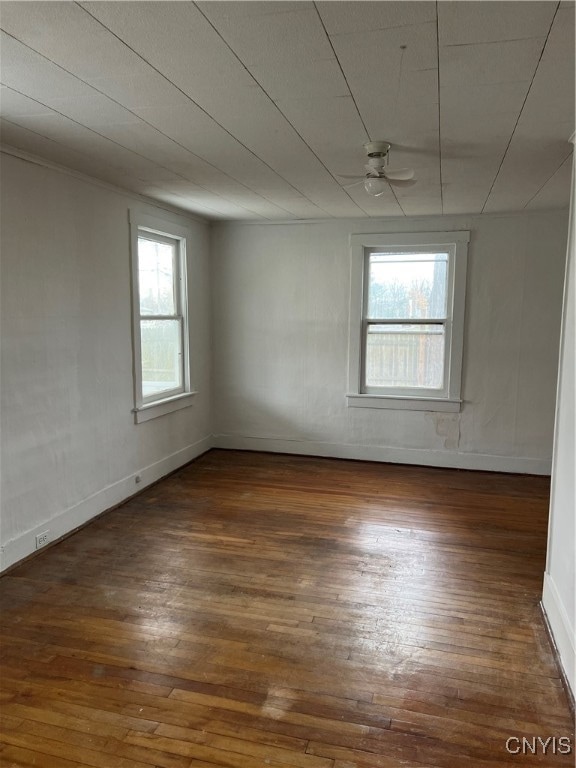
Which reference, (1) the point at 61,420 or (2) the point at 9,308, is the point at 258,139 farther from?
(1) the point at 61,420

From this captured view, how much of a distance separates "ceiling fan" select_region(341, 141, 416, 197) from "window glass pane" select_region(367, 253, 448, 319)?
2261 millimetres

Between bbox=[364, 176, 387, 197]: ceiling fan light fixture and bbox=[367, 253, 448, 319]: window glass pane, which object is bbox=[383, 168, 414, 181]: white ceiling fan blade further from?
bbox=[367, 253, 448, 319]: window glass pane

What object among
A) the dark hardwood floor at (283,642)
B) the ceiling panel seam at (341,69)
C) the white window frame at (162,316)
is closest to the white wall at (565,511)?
the dark hardwood floor at (283,642)

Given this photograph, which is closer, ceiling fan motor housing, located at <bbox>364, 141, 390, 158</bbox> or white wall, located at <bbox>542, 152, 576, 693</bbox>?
white wall, located at <bbox>542, 152, 576, 693</bbox>

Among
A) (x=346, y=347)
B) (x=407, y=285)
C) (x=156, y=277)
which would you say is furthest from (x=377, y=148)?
(x=346, y=347)

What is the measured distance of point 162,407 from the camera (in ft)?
15.6

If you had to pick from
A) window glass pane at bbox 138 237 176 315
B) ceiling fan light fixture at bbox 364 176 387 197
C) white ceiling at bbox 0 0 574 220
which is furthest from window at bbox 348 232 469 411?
ceiling fan light fixture at bbox 364 176 387 197

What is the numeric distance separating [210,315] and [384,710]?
442cm

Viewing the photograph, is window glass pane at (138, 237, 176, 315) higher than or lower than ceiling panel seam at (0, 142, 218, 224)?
lower

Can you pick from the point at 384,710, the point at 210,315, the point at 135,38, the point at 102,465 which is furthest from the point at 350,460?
the point at 135,38

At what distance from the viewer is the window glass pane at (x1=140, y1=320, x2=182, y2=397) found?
15.2ft

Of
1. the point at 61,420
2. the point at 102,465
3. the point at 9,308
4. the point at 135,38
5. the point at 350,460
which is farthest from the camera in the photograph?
the point at 350,460

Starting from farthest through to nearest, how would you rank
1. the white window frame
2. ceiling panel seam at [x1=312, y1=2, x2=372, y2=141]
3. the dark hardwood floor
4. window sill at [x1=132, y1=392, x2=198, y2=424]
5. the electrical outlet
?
1. window sill at [x1=132, y1=392, x2=198, y2=424]
2. the white window frame
3. the electrical outlet
4. the dark hardwood floor
5. ceiling panel seam at [x1=312, y1=2, x2=372, y2=141]

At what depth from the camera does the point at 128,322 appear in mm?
4176
